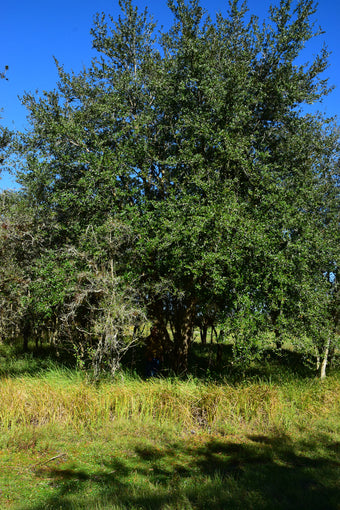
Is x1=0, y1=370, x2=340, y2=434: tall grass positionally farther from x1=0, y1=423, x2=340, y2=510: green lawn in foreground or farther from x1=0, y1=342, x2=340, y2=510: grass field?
x1=0, y1=423, x2=340, y2=510: green lawn in foreground

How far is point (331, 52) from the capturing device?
35.9ft

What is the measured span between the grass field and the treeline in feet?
4.06

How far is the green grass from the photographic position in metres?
4.58

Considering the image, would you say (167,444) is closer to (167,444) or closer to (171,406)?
(167,444)

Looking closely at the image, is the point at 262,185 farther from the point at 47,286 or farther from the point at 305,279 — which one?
the point at 47,286

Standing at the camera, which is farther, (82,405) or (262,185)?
(262,185)

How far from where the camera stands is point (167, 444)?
6602 millimetres

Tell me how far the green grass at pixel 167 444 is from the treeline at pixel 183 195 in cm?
128

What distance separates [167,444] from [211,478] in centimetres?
158

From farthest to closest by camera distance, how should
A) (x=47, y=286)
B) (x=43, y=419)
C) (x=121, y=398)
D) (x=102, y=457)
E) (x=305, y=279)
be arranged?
(x=47, y=286) < (x=305, y=279) < (x=121, y=398) < (x=43, y=419) < (x=102, y=457)

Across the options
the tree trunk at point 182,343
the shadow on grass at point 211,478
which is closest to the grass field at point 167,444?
the shadow on grass at point 211,478

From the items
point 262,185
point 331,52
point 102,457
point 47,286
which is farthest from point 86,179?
point 331,52

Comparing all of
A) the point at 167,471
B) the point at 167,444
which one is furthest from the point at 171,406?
the point at 167,471

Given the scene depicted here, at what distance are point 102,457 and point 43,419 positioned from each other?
1.99 meters
